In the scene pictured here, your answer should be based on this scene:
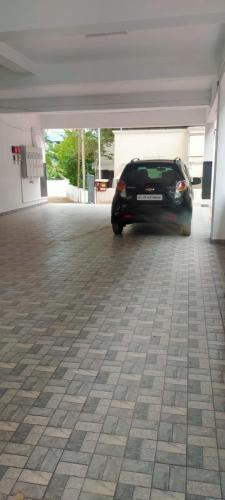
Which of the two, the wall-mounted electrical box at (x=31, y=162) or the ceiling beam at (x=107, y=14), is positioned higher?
the ceiling beam at (x=107, y=14)

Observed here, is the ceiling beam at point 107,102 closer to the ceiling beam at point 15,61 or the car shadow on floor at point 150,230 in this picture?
the ceiling beam at point 15,61

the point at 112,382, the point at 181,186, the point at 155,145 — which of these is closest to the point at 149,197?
the point at 181,186

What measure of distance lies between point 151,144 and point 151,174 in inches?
510

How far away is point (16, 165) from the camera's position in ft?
41.0

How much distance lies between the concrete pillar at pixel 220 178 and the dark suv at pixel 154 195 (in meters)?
0.56

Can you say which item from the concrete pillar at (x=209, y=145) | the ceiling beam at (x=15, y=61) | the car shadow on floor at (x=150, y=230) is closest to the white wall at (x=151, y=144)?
the concrete pillar at (x=209, y=145)

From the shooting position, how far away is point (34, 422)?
2197 mm

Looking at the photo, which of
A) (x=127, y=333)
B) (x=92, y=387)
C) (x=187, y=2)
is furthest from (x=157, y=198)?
(x=92, y=387)

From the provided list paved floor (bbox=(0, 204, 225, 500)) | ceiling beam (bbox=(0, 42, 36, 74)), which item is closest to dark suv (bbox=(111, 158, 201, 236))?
paved floor (bbox=(0, 204, 225, 500))

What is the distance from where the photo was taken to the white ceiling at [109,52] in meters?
4.61

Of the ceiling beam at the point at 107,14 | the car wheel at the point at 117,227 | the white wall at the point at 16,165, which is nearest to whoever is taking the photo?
the ceiling beam at the point at 107,14

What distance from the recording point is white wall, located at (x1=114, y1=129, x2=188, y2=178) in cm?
1942

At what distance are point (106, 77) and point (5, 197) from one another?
5180mm

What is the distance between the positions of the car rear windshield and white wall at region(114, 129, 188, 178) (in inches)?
480
